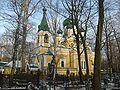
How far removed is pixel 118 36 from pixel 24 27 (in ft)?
45.2

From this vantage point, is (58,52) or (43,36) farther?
(58,52)

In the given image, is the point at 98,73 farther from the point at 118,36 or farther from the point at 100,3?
the point at 118,36

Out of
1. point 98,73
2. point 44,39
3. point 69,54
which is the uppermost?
point 44,39

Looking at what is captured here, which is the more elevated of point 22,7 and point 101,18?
point 22,7

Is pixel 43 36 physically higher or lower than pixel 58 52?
higher

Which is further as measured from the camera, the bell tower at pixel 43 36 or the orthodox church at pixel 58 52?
the bell tower at pixel 43 36

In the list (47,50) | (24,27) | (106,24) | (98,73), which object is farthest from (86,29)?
(47,50)

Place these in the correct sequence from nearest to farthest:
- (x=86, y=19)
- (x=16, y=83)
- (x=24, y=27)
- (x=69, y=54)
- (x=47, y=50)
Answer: (x=16, y=83), (x=86, y=19), (x=24, y=27), (x=47, y=50), (x=69, y=54)

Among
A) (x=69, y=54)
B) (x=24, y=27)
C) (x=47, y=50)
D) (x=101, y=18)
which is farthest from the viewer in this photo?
(x=69, y=54)

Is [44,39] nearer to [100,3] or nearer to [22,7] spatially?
[22,7]

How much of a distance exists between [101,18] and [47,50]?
35219mm

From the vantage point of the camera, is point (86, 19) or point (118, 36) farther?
point (118, 36)

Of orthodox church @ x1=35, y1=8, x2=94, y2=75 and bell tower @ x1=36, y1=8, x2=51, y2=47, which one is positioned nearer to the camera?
orthodox church @ x1=35, y1=8, x2=94, y2=75

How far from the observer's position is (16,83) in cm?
1612
